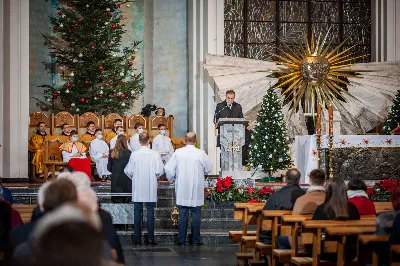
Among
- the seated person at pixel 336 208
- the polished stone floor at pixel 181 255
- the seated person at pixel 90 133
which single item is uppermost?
the seated person at pixel 90 133

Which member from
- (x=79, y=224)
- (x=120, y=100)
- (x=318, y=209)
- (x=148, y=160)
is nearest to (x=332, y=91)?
(x=120, y=100)

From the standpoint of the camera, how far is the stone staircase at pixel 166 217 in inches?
543

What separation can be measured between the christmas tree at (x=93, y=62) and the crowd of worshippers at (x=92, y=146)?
126cm

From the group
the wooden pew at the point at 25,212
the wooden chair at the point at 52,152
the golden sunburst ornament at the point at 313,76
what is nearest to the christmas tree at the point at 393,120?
the golden sunburst ornament at the point at 313,76

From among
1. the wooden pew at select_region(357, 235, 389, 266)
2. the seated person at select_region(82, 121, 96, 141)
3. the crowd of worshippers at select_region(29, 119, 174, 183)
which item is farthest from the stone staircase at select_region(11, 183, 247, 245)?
the wooden pew at select_region(357, 235, 389, 266)

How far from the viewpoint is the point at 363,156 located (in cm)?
1795

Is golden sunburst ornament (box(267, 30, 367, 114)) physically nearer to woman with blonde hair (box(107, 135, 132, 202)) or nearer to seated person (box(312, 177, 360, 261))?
woman with blonde hair (box(107, 135, 132, 202))

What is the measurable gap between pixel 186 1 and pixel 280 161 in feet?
23.3

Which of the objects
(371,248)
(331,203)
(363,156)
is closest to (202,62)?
(363,156)

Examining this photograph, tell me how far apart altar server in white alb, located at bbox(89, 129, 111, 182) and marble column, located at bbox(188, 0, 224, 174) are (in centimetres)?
366

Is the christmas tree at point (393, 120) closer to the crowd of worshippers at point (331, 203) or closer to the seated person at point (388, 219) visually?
the crowd of worshippers at point (331, 203)

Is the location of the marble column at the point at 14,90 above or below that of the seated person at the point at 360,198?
above

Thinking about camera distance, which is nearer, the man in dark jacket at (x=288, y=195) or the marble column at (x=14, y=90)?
the man in dark jacket at (x=288, y=195)

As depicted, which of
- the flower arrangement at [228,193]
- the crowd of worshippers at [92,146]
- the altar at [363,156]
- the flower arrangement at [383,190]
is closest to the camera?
the flower arrangement at [228,193]
